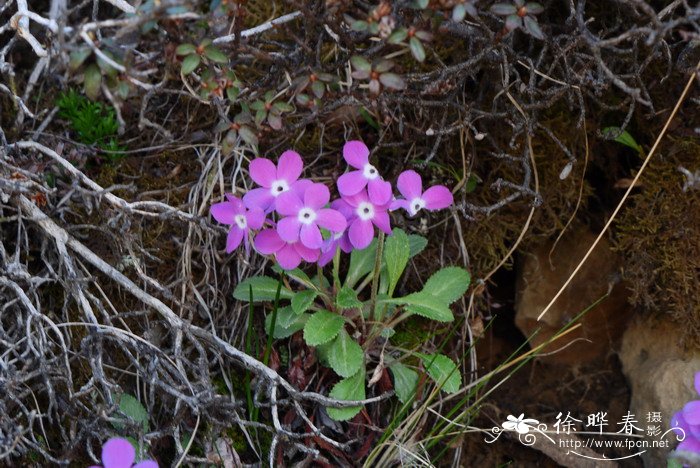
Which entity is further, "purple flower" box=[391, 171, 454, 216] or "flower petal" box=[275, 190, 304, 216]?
"purple flower" box=[391, 171, 454, 216]

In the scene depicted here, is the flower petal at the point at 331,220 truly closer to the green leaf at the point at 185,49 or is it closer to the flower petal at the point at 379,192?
the flower petal at the point at 379,192

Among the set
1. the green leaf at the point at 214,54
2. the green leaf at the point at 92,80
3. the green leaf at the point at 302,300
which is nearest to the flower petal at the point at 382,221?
the green leaf at the point at 302,300

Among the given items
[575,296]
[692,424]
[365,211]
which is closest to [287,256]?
[365,211]

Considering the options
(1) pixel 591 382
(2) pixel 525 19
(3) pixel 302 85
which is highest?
(2) pixel 525 19

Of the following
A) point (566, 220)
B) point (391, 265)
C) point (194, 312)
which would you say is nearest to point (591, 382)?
point (566, 220)

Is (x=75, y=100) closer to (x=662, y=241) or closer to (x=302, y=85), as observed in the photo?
(x=302, y=85)

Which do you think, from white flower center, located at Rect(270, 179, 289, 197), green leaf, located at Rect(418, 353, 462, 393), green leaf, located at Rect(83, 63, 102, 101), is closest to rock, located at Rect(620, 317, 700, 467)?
green leaf, located at Rect(418, 353, 462, 393)

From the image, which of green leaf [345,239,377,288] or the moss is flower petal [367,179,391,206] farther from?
the moss
